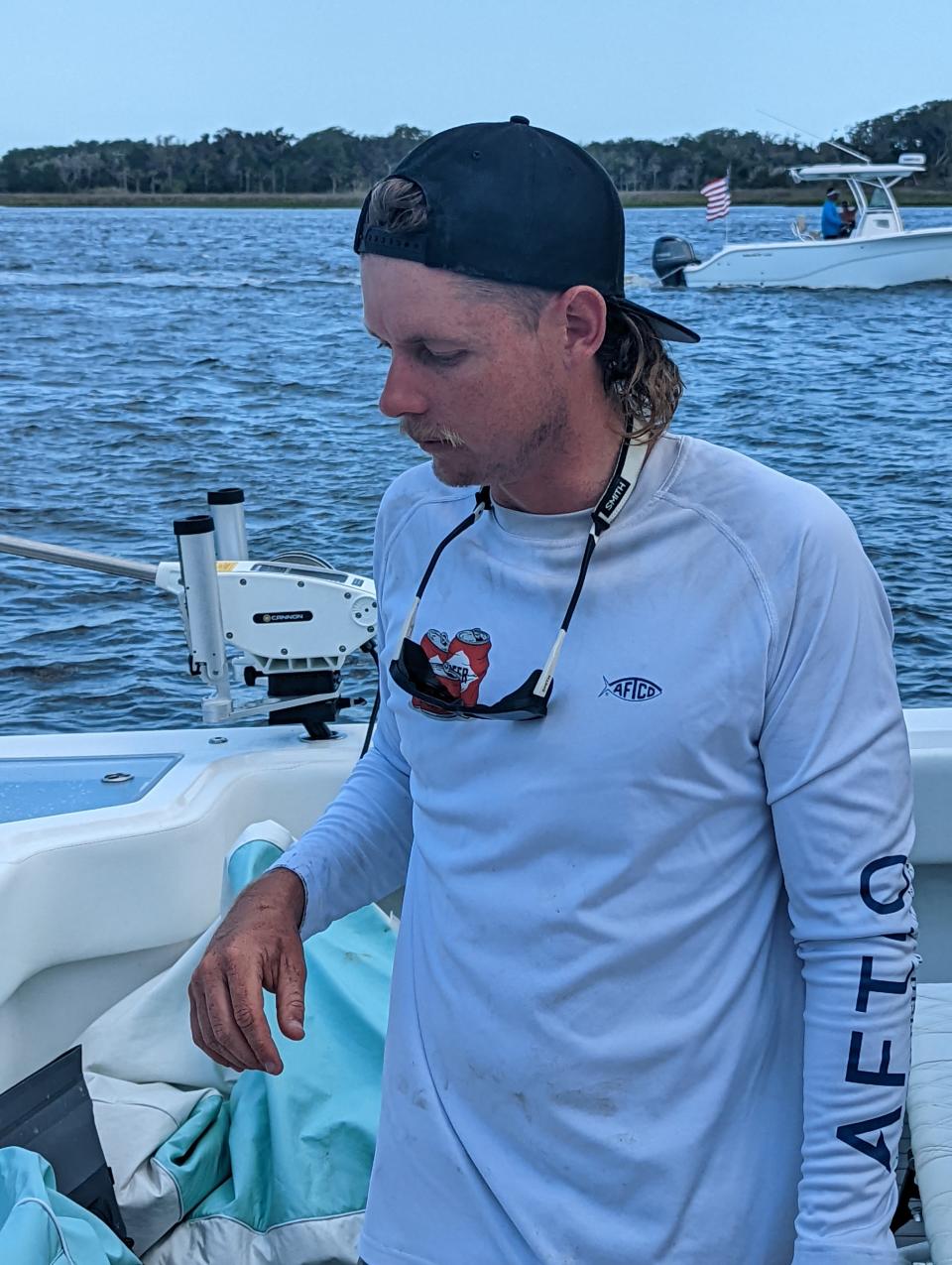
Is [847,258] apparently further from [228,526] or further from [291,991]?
[291,991]

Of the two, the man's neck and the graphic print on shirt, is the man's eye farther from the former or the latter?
the graphic print on shirt

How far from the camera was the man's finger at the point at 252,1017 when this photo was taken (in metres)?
1.22

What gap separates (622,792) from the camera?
1.10 metres

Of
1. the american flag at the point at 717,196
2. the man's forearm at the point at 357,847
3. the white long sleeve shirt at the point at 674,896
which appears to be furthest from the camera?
the american flag at the point at 717,196

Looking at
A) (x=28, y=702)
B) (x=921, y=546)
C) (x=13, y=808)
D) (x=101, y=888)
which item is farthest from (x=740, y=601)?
(x=921, y=546)

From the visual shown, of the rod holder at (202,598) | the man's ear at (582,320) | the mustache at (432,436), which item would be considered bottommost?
the rod holder at (202,598)

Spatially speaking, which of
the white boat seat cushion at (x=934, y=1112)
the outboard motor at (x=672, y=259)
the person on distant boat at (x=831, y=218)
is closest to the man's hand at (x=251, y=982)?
the white boat seat cushion at (x=934, y=1112)

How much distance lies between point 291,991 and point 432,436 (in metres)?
0.50

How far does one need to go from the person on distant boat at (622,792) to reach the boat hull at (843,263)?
26.9 meters

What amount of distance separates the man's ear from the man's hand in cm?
57

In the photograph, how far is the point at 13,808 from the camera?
2521mm

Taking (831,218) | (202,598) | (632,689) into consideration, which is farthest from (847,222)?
(632,689)

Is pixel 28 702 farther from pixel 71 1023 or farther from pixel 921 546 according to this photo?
pixel 921 546

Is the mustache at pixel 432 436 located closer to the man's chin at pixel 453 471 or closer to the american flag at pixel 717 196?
the man's chin at pixel 453 471
